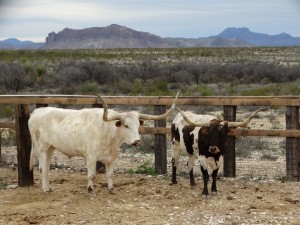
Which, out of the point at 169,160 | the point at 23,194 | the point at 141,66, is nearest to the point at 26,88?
the point at 141,66

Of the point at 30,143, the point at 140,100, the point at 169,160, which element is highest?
the point at 140,100

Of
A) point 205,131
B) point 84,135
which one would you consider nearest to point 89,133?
point 84,135

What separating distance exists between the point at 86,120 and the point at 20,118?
1634 millimetres

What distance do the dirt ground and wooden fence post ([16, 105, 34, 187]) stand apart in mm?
189

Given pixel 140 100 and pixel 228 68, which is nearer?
pixel 140 100

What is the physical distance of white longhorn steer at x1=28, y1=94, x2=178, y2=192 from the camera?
8.55 meters

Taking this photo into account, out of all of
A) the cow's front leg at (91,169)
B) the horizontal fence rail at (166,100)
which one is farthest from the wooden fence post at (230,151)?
the cow's front leg at (91,169)

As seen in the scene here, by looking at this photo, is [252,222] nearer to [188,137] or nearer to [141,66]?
[188,137]

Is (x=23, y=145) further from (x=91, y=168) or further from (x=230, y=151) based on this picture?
(x=230, y=151)

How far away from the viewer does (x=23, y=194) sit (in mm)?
9055

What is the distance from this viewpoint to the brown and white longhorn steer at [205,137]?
27.7 feet

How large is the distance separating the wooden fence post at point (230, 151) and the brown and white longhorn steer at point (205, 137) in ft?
3.50

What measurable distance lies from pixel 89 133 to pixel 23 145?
1.75 metres

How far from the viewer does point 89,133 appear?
8672 mm
